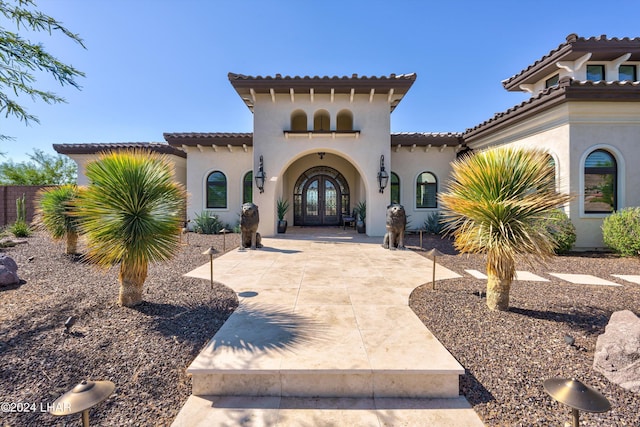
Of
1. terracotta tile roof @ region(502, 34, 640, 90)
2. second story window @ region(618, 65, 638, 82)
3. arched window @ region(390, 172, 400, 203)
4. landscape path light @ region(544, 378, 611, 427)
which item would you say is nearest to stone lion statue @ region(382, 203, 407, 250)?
arched window @ region(390, 172, 400, 203)

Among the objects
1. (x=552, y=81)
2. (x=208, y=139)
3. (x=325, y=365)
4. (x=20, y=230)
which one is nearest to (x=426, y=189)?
(x=552, y=81)

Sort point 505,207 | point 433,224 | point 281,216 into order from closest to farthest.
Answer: point 505,207 → point 281,216 → point 433,224

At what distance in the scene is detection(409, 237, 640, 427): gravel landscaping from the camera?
2385 mm

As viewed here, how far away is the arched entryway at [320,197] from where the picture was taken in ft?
49.7

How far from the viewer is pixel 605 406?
1711 mm

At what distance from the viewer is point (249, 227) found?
9008 mm

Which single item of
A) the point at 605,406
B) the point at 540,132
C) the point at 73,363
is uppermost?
the point at 540,132

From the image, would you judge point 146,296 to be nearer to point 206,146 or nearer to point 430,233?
point 206,146

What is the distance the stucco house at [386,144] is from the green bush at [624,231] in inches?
24.6

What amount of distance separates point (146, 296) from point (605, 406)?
18.5 feet

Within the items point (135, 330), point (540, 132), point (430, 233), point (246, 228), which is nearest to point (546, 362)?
point (135, 330)

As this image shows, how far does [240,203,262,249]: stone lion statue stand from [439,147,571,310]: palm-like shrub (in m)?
6.43

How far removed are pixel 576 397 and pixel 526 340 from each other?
1.80m

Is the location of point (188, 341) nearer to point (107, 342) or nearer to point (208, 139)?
point (107, 342)
